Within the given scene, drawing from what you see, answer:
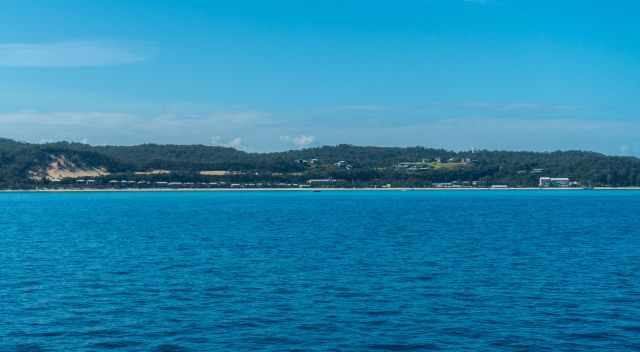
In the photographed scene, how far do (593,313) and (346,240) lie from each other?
37.8 m

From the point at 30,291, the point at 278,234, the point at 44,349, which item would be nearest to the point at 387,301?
the point at 44,349

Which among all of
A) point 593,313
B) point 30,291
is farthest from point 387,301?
point 30,291

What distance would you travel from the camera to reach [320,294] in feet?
132

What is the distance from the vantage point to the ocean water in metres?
30.8

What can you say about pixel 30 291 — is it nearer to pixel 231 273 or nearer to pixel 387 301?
pixel 231 273

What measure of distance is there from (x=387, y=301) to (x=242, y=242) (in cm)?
3270

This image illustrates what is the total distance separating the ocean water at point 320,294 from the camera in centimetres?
3078

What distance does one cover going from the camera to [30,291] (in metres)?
41.3

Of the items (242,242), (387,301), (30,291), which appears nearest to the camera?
(387,301)

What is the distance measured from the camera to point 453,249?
205 feet

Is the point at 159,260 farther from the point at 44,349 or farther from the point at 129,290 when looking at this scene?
the point at 44,349

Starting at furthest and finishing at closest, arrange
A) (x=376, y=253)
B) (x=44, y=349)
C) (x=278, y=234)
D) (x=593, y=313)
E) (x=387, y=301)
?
(x=278, y=234) < (x=376, y=253) < (x=387, y=301) < (x=593, y=313) < (x=44, y=349)

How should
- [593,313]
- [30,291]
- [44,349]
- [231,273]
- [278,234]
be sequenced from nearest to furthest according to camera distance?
[44,349] < [593,313] < [30,291] < [231,273] < [278,234]

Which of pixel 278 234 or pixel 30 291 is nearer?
pixel 30 291
